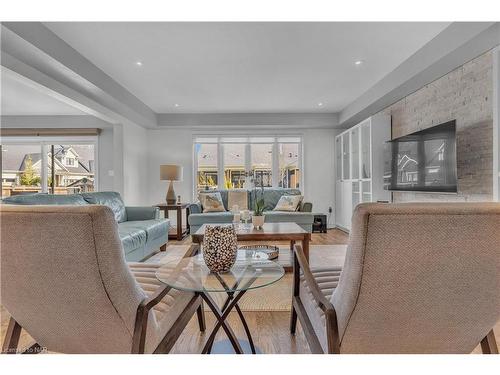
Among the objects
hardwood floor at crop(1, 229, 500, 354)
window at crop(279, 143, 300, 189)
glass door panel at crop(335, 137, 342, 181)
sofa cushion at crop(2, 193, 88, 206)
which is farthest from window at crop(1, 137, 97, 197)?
glass door panel at crop(335, 137, 342, 181)

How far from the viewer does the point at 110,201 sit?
431 cm

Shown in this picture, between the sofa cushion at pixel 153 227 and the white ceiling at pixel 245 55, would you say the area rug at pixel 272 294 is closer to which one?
the sofa cushion at pixel 153 227

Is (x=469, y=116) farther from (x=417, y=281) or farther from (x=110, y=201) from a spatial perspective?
(x=110, y=201)

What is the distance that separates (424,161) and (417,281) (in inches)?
129

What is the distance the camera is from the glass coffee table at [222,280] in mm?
1454

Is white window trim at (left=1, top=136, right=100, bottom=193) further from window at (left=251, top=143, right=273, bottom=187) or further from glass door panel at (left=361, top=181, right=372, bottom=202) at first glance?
glass door panel at (left=361, top=181, right=372, bottom=202)

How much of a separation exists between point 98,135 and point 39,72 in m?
3.21

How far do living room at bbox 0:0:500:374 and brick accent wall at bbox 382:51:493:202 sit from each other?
21 millimetres

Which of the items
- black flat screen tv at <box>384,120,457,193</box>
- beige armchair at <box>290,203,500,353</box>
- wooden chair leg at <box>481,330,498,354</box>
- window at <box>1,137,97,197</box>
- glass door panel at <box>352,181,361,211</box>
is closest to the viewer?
beige armchair at <box>290,203,500,353</box>

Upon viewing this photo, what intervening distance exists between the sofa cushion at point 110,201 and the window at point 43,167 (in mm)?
2652

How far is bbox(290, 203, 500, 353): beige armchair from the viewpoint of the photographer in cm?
110

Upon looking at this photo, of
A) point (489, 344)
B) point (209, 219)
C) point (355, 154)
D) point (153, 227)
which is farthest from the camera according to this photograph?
point (355, 154)

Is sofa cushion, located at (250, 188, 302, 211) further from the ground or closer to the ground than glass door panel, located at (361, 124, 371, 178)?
closer to the ground

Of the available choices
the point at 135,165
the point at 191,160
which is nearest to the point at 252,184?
the point at 191,160
